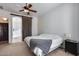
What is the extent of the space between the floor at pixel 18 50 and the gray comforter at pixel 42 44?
12cm

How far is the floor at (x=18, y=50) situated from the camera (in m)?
2.35

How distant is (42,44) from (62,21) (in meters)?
0.63

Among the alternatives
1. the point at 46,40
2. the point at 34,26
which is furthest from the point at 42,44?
the point at 34,26

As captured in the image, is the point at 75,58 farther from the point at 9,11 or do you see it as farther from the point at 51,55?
the point at 9,11

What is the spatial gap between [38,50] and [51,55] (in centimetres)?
29

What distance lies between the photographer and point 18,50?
7.82 ft

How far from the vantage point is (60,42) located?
241 cm

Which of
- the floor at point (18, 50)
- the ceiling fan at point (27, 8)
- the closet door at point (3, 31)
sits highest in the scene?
the ceiling fan at point (27, 8)

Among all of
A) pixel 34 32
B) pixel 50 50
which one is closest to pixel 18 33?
pixel 34 32

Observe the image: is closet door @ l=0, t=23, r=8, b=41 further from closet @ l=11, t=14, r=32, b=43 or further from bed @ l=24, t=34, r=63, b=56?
bed @ l=24, t=34, r=63, b=56

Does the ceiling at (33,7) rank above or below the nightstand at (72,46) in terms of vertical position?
above

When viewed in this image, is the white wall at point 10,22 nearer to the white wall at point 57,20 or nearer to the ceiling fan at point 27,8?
the white wall at point 57,20

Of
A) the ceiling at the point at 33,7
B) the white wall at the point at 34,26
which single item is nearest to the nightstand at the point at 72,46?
the white wall at the point at 34,26

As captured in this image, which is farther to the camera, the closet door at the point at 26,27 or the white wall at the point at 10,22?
the closet door at the point at 26,27
